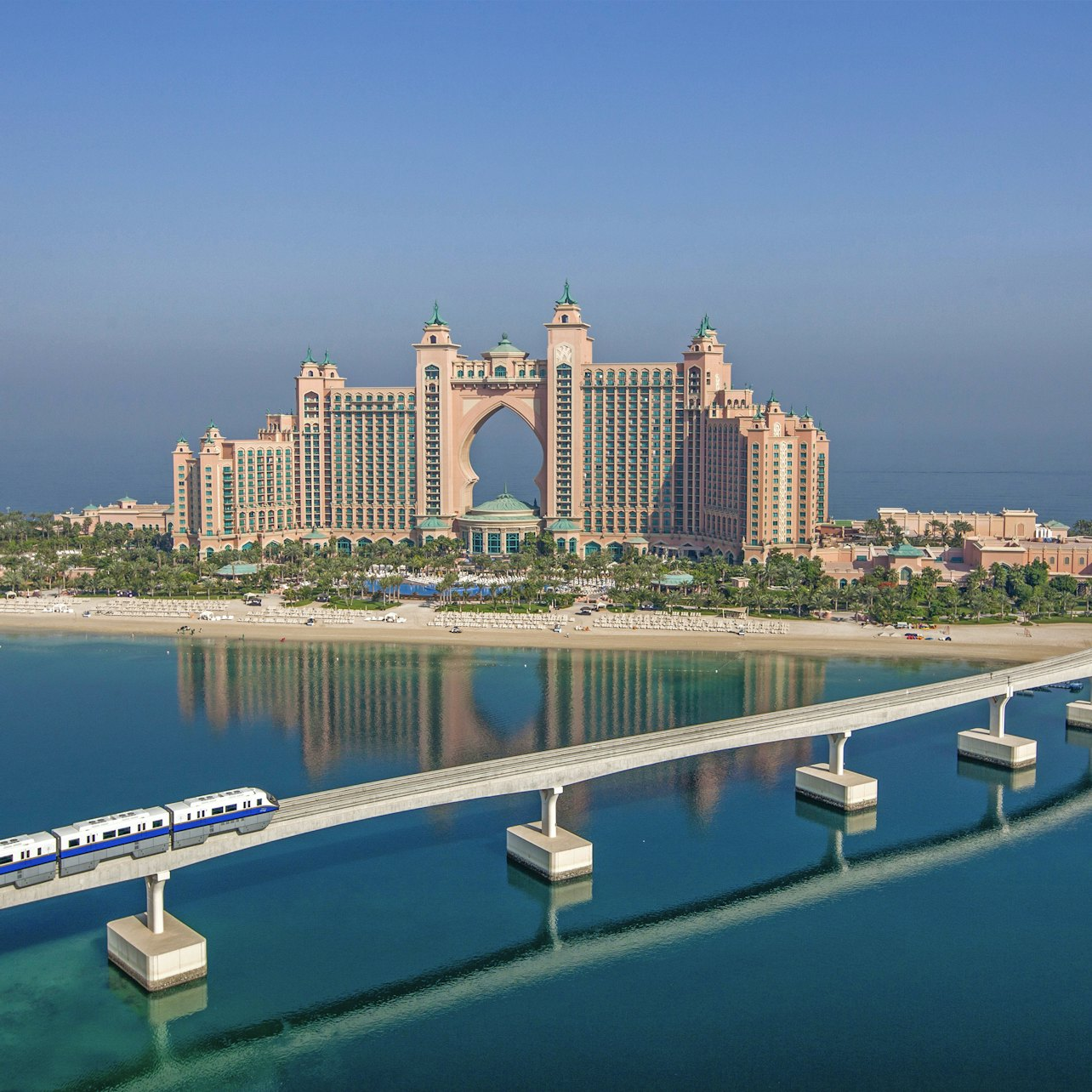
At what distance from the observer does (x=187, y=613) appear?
98875mm

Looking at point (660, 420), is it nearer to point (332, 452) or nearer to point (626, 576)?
point (626, 576)

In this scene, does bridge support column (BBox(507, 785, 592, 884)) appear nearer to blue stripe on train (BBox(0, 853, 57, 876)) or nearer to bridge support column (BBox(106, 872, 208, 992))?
bridge support column (BBox(106, 872, 208, 992))

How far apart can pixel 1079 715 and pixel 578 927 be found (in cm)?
3746

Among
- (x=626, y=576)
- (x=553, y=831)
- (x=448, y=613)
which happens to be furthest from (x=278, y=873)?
(x=626, y=576)

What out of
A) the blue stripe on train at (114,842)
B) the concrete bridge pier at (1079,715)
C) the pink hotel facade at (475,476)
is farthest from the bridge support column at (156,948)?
the pink hotel facade at (475,476)

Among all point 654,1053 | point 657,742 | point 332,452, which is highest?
point 332,452

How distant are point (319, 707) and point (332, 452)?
2443 inches

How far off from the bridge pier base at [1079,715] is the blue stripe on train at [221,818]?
46344 millimetres

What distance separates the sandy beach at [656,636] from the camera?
85.9 metres

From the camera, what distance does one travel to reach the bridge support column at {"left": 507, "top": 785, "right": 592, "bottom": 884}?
45969 millimetres

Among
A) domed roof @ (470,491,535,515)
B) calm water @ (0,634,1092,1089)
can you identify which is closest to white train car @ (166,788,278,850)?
calm water @ (0,634,1092,1089)

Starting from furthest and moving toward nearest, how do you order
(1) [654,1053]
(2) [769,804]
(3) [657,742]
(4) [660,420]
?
(4) [660,420]
(2) [769,804]
(3) [657,742]
(1) [654,1053]

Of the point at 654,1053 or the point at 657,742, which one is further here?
the point at 657,742

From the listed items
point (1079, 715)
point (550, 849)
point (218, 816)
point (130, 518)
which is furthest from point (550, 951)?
point (130, 518)
